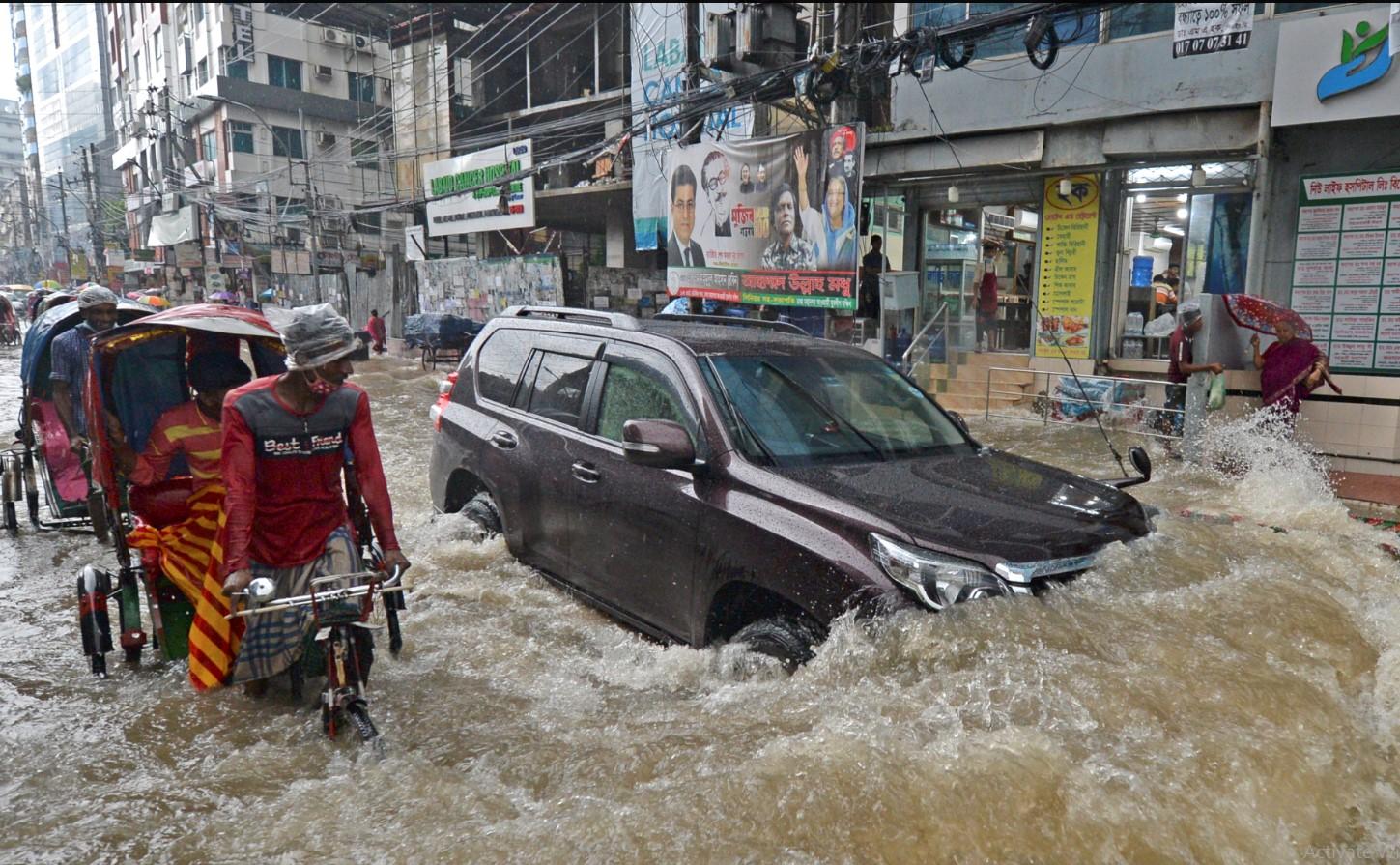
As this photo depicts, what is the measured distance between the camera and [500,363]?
5.84m

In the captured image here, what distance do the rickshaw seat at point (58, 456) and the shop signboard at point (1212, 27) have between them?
1197 centimetres

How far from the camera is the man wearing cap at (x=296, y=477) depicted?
344 cm

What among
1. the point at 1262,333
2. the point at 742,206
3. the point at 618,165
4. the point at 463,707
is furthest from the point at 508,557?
the point at 618,165

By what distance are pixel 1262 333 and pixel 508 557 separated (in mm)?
8442

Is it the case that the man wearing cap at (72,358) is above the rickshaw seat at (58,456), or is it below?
above

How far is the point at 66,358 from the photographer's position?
5844 millimetres

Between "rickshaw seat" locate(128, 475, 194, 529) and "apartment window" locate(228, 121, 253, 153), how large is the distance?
44.6 meters

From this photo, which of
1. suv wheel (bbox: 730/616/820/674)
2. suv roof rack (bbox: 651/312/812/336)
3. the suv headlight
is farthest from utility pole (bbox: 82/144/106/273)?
the suv headlight

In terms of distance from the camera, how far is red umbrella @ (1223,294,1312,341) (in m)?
9.22

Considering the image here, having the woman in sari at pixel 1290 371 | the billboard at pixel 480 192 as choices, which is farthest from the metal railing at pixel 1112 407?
the billboard at pixel 480 192

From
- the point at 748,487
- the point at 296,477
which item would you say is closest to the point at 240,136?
the point at 296,477

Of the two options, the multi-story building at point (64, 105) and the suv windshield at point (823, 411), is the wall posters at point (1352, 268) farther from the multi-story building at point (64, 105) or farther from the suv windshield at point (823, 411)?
the multi-story building at point (64, 105)

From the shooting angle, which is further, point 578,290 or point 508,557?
→ point 578,290

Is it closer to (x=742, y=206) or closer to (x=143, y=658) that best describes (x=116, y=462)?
(x=143, y=658)
